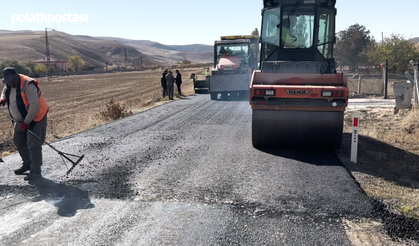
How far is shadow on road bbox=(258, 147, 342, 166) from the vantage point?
24.7ft

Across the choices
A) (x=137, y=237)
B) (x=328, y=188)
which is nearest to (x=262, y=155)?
(x=328, y=188)

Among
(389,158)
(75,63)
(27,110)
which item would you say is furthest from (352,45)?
(75,63)

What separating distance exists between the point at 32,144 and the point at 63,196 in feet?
4.36

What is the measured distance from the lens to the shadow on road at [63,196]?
5.24 meters

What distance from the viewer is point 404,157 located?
8484 mm

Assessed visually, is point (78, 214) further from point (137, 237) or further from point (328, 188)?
point (328, 188)

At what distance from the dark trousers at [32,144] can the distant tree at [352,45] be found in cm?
5310

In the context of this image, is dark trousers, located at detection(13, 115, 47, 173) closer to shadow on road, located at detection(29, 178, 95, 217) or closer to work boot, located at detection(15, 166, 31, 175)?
work boot, located at detection(15, 166, 31, 175)

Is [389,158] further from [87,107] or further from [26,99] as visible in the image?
[87,107]

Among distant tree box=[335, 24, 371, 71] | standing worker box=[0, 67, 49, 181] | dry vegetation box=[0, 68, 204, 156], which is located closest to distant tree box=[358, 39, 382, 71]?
distant tree box=[335, 24, 371, 71]

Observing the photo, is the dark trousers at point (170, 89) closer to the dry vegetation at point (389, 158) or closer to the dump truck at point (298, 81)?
the dry vegetation at point (389, 158)

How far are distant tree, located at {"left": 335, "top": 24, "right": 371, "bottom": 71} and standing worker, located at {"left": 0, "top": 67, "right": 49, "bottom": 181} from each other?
174 ft

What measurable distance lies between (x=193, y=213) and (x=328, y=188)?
2.16 m

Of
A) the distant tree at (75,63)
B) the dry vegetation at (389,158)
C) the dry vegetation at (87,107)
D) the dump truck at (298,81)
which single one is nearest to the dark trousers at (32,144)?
the dry vegetation at (87,107)
